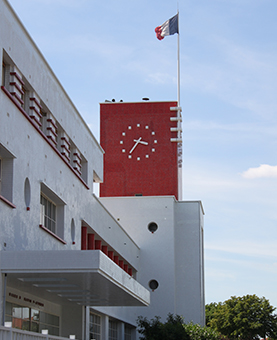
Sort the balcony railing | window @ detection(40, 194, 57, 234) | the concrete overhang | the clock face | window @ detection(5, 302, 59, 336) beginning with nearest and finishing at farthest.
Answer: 1. the balcony railing
2. the concrete overhang
3. window @ detection(5, 302, 59, 336)
4. window @ detection(40, 194, 57, 234)
5. the clock face

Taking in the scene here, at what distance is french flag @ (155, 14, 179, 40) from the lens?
154 ft

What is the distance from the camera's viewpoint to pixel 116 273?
17375 mm

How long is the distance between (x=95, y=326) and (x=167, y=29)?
2498cm

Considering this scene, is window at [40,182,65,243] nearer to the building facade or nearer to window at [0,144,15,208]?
the building facade

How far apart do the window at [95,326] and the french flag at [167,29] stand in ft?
78.0

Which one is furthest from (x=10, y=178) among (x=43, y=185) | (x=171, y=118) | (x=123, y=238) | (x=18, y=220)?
(x=171, y=118)

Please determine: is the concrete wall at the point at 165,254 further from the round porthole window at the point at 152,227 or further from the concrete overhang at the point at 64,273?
the concrete overhang at the point at 64,273

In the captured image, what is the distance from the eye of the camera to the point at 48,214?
71.2 ft

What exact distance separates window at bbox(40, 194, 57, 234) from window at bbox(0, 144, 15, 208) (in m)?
3.88

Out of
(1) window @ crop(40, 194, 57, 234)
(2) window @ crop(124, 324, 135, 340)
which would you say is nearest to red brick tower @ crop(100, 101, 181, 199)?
(2) window @ crop(124, 324, 135, 340)

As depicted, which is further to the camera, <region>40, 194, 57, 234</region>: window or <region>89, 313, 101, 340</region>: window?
<region>89, 313, 101, 340</region>: window

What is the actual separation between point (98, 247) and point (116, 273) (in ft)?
42.6

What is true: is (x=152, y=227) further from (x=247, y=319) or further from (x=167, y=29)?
(x=247, y=319)

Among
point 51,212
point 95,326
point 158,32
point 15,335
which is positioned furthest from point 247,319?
point 15,335
